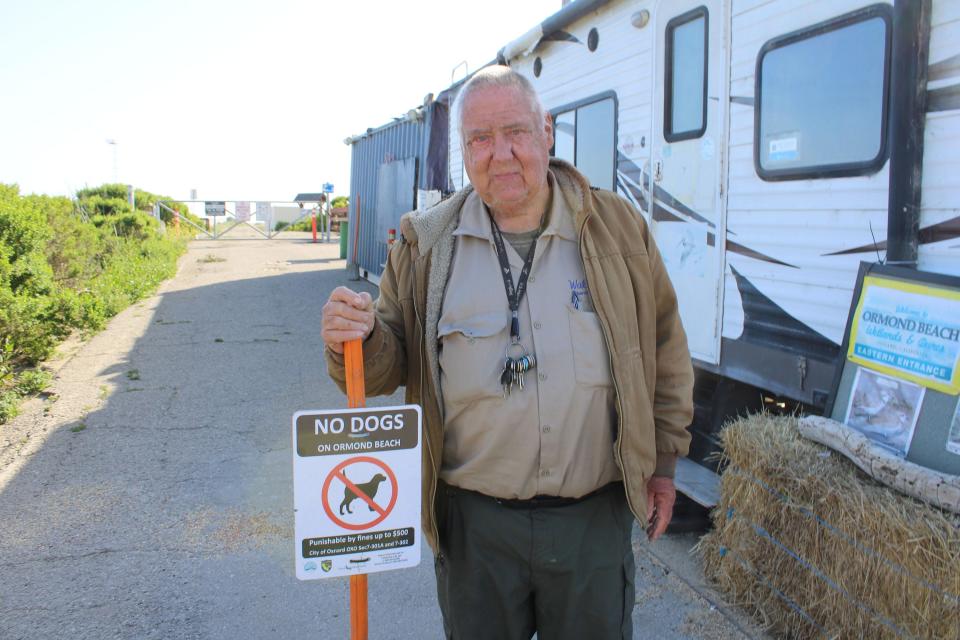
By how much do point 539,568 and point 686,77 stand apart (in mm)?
3439

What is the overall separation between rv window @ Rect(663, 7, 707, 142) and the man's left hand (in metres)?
2.75

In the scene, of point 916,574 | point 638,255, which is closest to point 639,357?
point 638,255

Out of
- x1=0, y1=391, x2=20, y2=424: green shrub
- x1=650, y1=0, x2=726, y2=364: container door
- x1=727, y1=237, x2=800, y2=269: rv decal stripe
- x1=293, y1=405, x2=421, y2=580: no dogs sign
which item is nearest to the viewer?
x1=293, y1=405, x2=421, y2=580: no dogs sign

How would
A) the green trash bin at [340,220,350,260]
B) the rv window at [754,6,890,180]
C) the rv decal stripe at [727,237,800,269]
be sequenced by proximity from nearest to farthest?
the rv window at [754,6,890,180], the rv decal stripe at [727,237,800,269], the green trash bin at [340,220,350,260]

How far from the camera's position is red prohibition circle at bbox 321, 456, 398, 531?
6.35 feet

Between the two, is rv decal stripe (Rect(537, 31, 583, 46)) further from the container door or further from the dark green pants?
the dark green pants

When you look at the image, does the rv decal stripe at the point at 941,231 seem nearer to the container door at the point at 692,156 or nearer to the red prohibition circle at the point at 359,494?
the container door at the point at 692,156

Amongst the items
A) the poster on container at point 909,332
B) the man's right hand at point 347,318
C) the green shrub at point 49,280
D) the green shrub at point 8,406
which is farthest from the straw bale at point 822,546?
the green shrub at point 49,280

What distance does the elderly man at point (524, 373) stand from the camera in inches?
81.7

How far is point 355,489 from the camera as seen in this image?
195 cm

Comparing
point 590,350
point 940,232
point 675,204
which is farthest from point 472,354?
point 675,204

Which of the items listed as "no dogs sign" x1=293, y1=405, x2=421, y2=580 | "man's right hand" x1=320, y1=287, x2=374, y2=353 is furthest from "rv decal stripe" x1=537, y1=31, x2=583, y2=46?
"no dogs sign" x1=293, y1=405, x2=421, y2=580

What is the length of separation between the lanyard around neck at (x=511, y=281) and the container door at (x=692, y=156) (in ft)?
8.27

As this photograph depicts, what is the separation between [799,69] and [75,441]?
514 cm
